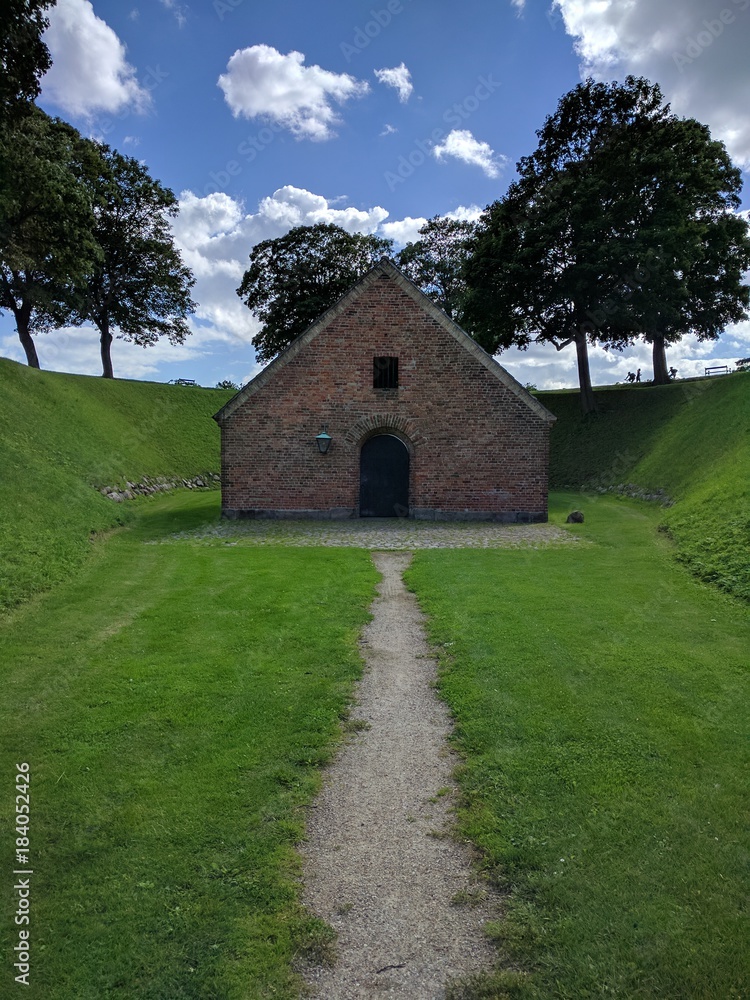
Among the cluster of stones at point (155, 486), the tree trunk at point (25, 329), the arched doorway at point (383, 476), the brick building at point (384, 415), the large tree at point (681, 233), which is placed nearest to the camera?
the brick building at point (384, 415)

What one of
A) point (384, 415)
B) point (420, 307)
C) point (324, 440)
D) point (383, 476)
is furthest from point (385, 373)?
point (383, 476)

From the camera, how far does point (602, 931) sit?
138 inches

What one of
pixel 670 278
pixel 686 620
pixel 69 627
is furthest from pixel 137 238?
pixel 686 620

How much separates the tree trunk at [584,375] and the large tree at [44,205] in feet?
81.9

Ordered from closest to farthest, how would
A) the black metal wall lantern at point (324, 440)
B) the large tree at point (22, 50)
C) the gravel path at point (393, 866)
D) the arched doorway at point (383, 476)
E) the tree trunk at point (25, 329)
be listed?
the gravel path at point (393, 866), the large tree at point (22, 50), the black metal wall lantern at point (324, 440), the arched doorway at point (383, 476), the tree trunk at point (25, 329)

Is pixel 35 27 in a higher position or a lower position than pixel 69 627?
higher

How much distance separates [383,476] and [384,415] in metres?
2.12

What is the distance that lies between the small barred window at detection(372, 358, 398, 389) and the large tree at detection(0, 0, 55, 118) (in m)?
11.5

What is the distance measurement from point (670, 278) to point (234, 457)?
2211cm

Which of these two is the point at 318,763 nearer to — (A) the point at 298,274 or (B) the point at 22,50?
(B) the point at 22,50

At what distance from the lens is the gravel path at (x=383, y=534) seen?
51.9 ft

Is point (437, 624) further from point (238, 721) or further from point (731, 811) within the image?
point (731, 811)

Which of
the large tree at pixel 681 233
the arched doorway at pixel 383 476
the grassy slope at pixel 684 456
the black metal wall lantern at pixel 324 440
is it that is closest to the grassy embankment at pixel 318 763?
the grassy slope at pixel 684 456

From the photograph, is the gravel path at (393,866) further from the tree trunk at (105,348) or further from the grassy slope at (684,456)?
the tree trunk at (105,348)
